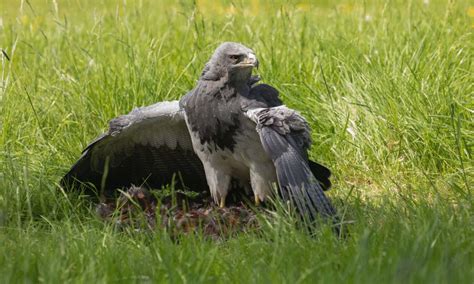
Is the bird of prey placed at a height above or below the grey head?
below

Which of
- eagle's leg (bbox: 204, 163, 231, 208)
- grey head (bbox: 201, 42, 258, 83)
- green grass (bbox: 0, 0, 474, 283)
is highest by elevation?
grey head (bbox: 201, 42, 258, 83)

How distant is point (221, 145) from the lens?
4777 mm

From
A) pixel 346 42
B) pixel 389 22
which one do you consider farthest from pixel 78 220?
pixel 389 22

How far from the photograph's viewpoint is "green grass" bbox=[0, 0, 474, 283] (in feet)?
11.5

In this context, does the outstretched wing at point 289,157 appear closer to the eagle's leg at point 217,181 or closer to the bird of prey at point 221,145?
the bird of prey at point 221,145

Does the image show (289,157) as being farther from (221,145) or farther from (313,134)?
(313,134)

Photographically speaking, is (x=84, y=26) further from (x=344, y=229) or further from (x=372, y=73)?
(x=344, y=229)

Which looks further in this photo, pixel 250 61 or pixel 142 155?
pixel 142 155

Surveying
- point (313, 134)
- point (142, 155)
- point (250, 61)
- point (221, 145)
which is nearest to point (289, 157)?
point (221, 145)

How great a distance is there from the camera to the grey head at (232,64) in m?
4.77

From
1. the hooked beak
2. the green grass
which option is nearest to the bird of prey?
the hooked beak

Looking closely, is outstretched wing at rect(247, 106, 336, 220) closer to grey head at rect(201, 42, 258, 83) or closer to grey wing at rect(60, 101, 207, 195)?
grey head at rect(201, 42, 258, 83)

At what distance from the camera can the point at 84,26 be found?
7855mm

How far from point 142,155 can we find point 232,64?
2.61ft
